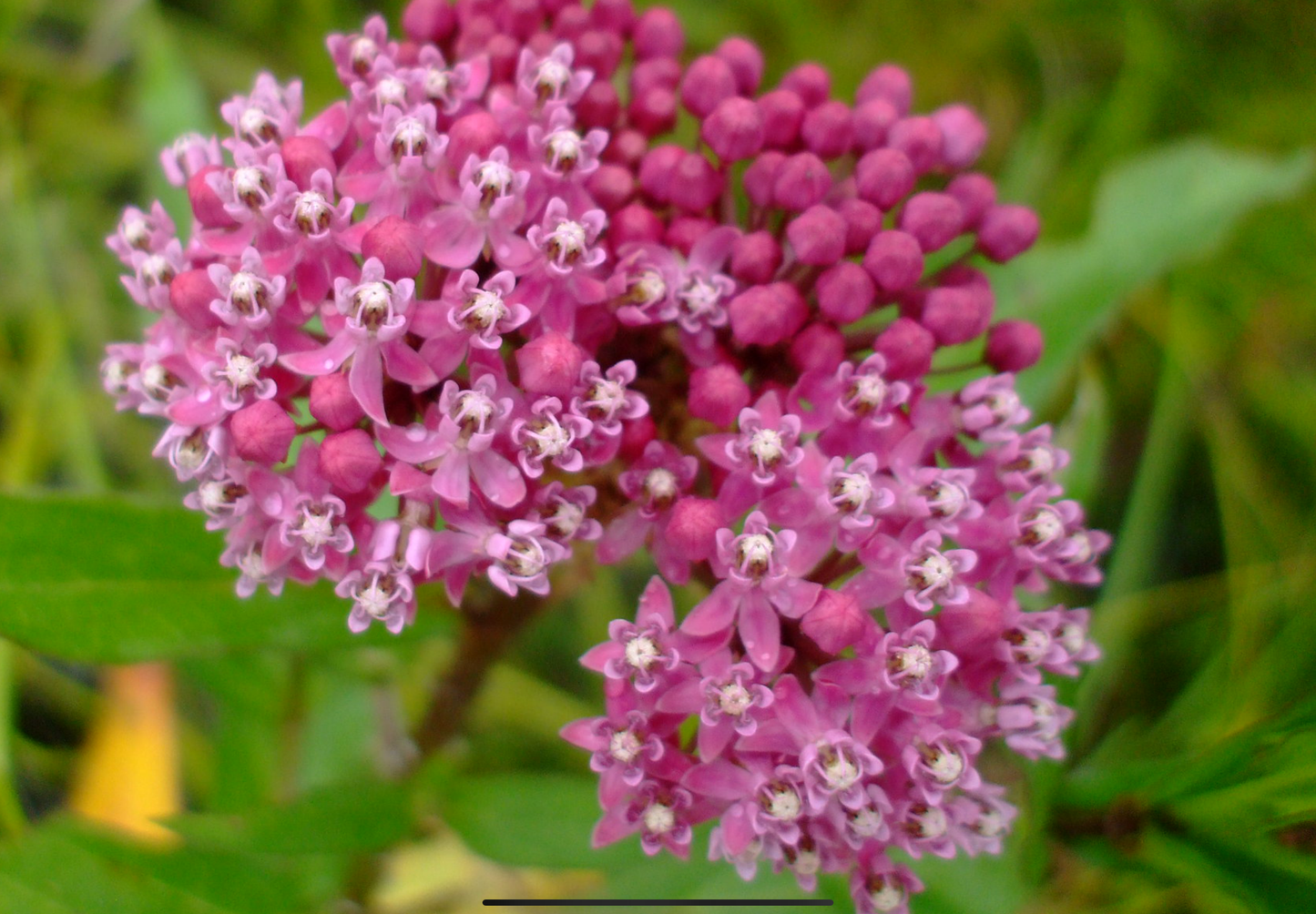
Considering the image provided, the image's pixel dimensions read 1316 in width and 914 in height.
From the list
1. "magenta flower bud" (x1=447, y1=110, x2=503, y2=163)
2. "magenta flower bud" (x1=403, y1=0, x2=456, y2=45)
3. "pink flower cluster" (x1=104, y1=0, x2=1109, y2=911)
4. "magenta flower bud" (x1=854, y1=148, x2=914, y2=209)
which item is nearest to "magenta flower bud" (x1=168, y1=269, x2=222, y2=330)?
"pink flower cluster" (x1=104, y1=0, x2=1109, y2=911)

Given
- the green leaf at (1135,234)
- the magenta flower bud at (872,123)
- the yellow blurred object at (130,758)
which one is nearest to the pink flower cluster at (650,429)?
the magenta flower bud at (872,123)

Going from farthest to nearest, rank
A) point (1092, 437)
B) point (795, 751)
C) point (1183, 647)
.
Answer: point (1183, 647) < point (1092, 437) < point (795, 751)

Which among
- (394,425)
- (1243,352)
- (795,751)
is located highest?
(1243,352)

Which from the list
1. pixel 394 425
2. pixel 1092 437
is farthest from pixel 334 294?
pixel 1092 437

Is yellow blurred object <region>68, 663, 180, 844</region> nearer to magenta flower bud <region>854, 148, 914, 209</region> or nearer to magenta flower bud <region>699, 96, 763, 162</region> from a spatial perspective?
magenta flower bud <region>699, 96, 763, 162</region>

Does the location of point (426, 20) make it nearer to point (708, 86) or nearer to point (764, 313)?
point (708, 86)

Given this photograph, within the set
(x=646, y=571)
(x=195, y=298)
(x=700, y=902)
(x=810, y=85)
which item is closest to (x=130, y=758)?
(x=646, y=571)

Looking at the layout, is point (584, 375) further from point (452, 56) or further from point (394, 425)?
point (452, 56)
